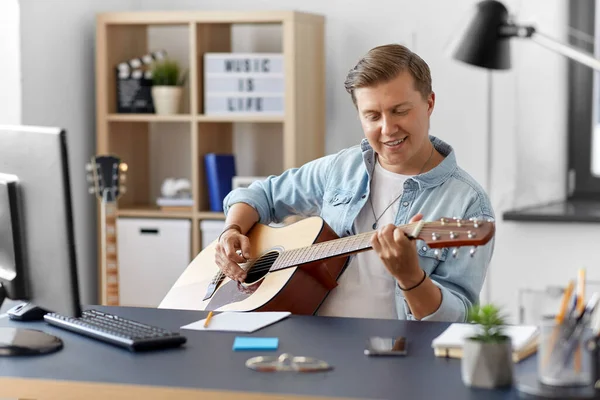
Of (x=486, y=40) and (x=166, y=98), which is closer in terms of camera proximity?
(x=486, y=40)

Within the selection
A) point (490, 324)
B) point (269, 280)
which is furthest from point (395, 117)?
point (490, 324)

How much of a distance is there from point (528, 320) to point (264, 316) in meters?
0.58

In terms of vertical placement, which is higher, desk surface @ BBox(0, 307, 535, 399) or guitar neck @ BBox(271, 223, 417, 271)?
guitar neck @ BBox(271, 223, 417, 271)

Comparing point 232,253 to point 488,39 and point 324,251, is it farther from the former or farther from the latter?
point 488,39

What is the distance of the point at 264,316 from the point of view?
178 cm

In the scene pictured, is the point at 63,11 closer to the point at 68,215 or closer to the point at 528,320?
the point at 68,215

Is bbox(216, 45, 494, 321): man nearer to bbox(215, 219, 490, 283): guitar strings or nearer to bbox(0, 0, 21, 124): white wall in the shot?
bbox(215, 219, 490, 283): guitar strings

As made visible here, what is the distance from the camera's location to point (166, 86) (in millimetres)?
3910

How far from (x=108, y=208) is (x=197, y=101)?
57cm

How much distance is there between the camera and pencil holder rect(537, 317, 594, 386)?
3.94 feet

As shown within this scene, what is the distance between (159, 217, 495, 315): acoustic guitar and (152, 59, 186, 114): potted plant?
166 cm

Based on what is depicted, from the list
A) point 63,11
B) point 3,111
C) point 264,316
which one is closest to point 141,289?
point 3,111

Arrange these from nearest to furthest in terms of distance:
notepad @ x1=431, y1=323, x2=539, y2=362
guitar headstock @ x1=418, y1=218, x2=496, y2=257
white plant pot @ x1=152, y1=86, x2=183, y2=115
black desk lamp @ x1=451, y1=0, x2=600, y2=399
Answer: notepad @ x1=431, y1=323, x2=539, y2=362
guitar headstock @ x1=418, y1=218, x2=496, y2=257
black desk lamp @ x1=451, y1=0, x2=600, y2=399
white plant pot @ x1=152, y1=86, x2=183, y2=115

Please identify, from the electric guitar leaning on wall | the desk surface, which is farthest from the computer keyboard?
the electric guitar leaning on wall
